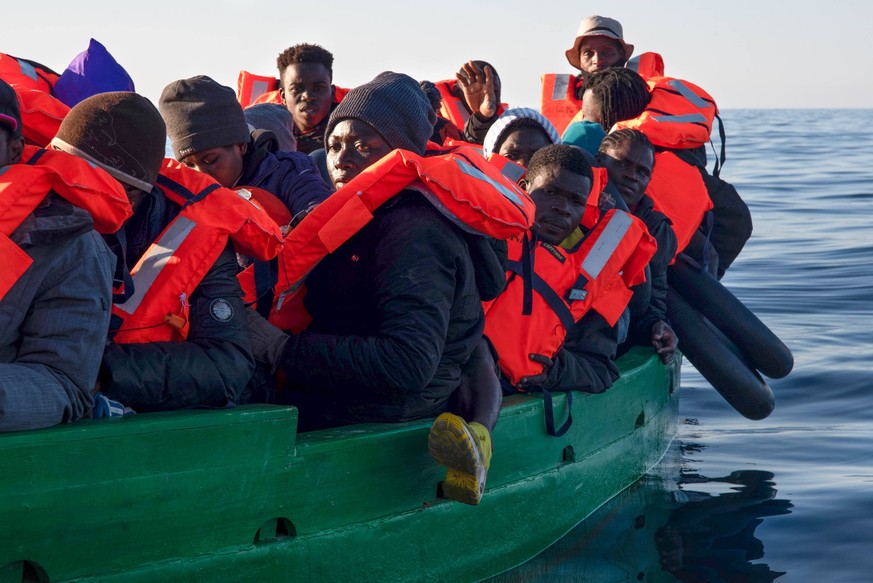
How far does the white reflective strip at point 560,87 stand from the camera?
7551 mm

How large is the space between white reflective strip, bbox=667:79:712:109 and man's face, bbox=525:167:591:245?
2.34 meters

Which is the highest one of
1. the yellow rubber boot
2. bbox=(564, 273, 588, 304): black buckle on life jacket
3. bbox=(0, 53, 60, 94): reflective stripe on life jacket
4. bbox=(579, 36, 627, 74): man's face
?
bbox=(579, 36, 627, 74): man's face

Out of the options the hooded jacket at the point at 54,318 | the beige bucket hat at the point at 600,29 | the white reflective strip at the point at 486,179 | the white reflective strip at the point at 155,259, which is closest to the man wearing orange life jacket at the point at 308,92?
the beige bucket hat at the point at 600,29

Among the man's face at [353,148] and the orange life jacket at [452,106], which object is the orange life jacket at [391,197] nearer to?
the man's face at [353,148]

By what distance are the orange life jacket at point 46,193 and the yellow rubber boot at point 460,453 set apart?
1.07 m

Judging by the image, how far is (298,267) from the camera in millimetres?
3447

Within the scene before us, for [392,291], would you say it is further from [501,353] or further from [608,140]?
[608,140]

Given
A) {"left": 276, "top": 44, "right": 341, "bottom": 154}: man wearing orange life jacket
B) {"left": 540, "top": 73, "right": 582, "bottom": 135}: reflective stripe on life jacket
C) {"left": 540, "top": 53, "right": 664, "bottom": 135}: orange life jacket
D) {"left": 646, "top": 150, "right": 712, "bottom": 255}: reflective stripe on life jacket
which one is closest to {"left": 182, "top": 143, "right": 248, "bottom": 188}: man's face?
{"left": 276, "top": 44, "right": 341, "bottom": 154}: man wearing orange life jacket

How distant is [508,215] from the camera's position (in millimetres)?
Result: 3434

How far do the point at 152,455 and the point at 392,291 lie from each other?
809 mm

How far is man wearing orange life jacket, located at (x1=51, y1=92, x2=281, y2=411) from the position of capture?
3.03m

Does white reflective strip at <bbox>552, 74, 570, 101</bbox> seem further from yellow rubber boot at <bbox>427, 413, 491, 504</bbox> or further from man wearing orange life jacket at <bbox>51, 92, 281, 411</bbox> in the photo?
man wearing orange life jacket at <bbox>51, 92, 281, 411</bbox>

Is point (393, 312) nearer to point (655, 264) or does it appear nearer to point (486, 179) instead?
point (486, 179)

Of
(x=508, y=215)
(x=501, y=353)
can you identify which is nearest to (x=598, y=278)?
(x=501, y=353)
